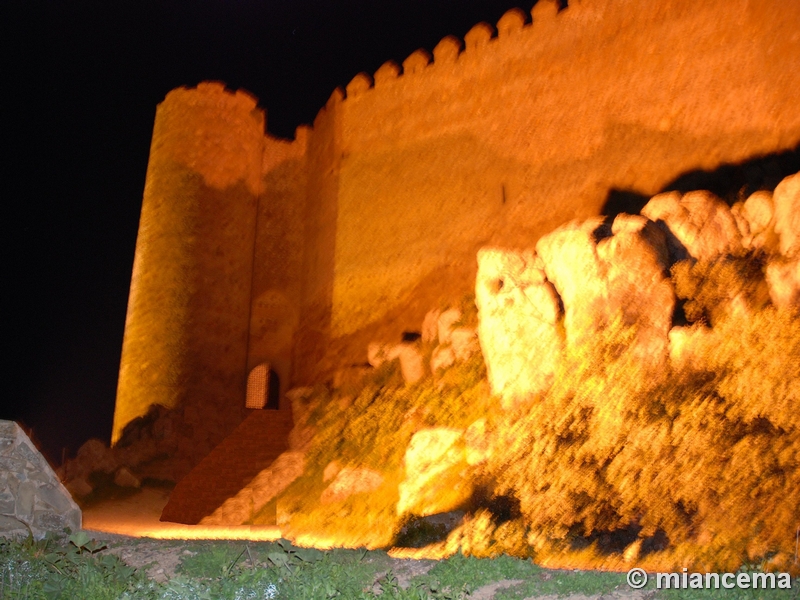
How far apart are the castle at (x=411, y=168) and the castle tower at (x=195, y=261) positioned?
0.10ft

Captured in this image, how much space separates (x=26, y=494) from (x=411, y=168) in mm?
7618

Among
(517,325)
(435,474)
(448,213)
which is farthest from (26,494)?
(448,213)

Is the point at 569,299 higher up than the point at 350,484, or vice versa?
the point at 569,299

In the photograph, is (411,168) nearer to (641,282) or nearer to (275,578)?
(641,282)

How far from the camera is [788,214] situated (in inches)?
271

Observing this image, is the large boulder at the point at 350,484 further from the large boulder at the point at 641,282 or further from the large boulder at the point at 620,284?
the large boulder at the point at 641,282

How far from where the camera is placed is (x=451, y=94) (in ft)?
36.6

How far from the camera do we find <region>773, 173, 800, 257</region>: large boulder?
6773 millimetres

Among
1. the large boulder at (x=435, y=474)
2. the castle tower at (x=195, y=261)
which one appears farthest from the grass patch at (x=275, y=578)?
the castle tower at (x=195, y=261)

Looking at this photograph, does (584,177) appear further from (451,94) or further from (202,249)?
(202,249)

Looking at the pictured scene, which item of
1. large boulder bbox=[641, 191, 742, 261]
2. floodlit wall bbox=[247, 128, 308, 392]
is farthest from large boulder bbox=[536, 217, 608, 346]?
floodlit wall bbox=[247, 128, 308, 392]

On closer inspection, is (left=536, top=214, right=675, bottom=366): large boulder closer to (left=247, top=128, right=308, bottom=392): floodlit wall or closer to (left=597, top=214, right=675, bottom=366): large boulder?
(left=597, top=214, right=675, bottom=366): large boulder

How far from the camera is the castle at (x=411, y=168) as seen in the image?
334 inches

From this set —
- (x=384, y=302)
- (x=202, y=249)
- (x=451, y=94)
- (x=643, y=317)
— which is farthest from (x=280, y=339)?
(x=643, y=317)
